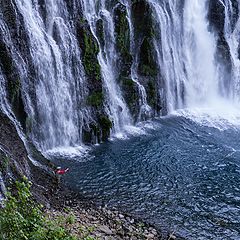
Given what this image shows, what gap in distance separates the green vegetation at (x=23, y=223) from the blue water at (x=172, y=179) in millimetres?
8648

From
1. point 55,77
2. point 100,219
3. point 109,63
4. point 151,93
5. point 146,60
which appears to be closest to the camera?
point 100,219

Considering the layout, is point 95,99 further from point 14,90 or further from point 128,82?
point 14,90

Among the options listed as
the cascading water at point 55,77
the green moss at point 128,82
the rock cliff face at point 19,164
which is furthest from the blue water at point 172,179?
the green moss at point 128,82

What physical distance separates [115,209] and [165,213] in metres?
2.13

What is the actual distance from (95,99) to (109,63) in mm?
3454

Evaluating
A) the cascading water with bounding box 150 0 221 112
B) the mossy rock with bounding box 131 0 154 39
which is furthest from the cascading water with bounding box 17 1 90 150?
the cascading water with bounding box 150 0 221 112

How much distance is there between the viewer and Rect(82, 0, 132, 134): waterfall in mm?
26344

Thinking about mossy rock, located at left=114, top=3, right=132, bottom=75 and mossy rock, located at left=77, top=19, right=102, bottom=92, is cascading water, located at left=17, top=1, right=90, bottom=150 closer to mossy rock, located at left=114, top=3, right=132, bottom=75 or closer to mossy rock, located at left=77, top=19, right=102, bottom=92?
mossy rock, located at left=77, top=19, right=102, bottom=92

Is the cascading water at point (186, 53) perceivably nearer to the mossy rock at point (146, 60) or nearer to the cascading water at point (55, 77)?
the mossy rock at point (146, 60)

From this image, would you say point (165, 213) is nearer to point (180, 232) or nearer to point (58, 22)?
point (180, 232)

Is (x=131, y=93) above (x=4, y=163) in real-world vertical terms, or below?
above

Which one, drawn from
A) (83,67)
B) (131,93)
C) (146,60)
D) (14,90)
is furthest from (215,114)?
(14,90)

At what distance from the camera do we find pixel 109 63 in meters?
27.9

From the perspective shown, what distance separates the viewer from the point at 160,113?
101ft
